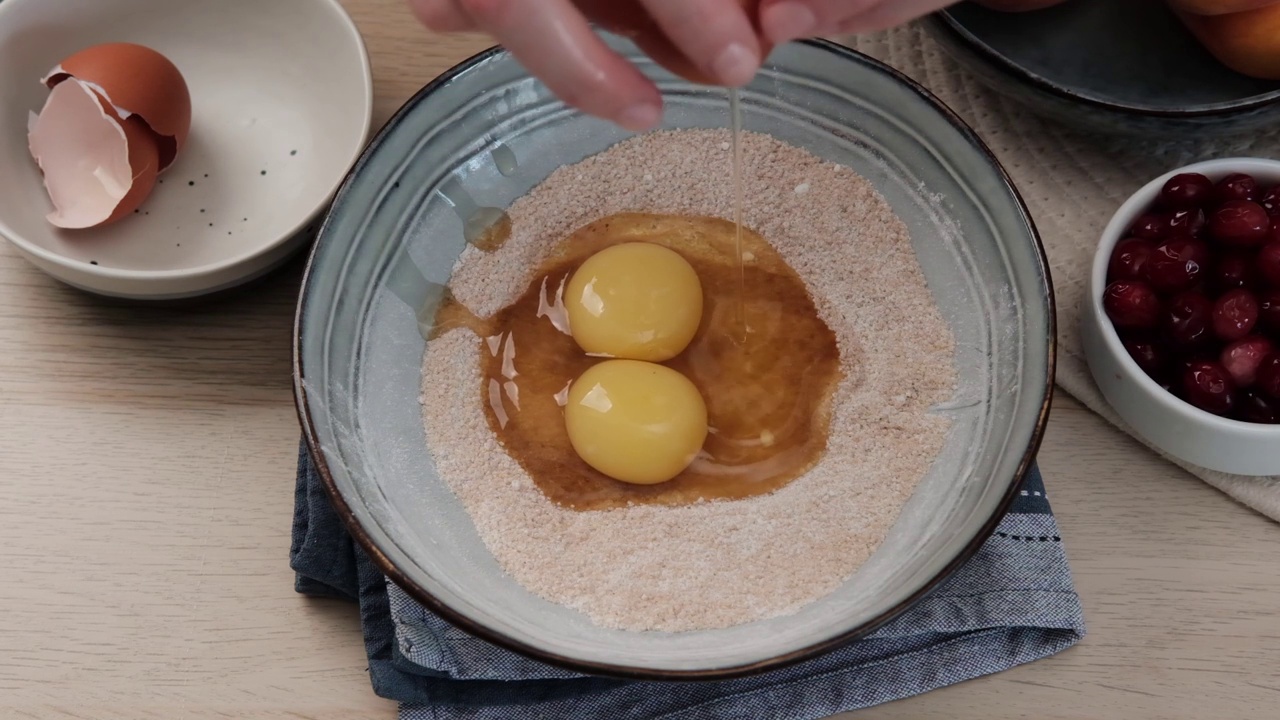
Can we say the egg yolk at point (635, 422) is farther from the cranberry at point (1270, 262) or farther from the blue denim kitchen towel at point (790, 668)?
the cranberry at point (1270, 262)

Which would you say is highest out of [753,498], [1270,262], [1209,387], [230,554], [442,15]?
[442,15]

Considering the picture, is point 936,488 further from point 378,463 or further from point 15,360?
point 15,360

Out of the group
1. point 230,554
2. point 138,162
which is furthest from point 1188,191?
point 138,162

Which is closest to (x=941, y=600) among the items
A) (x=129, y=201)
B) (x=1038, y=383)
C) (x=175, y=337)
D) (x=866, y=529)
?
(x=866, y=529)

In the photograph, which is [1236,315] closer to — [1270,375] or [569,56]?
[1270,375]

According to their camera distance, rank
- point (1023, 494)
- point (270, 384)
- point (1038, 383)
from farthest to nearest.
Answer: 1. point (270, 384)
2. point (1023, 494)
3. point (1038, 383)

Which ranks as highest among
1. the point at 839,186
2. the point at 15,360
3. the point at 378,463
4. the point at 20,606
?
the point at 839,186

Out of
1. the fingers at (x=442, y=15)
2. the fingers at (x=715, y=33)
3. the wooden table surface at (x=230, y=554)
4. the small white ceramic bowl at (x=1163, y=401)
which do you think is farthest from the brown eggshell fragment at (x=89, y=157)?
the small white ceramic bowl at (x=1163, y=401)
